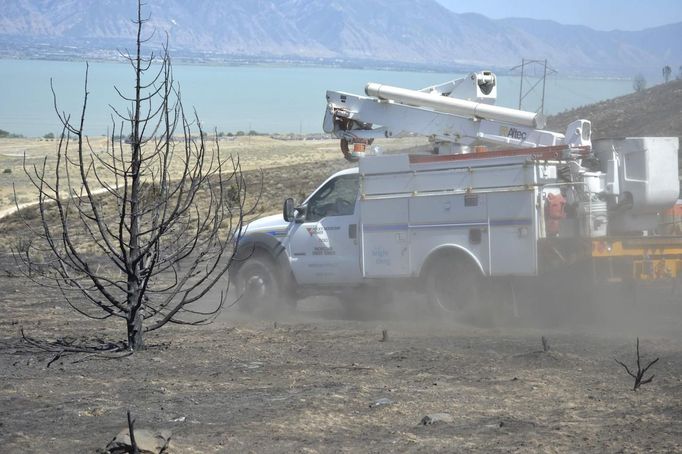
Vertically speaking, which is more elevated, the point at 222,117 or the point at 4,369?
the point at 222,117

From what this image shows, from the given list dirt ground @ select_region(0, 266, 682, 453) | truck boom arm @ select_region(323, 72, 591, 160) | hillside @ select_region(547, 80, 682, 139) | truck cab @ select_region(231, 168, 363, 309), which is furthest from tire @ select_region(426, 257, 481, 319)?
hillside @ select_region(547, 80, 682, 139)

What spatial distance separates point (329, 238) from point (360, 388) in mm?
6170

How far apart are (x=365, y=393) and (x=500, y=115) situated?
7.11 meters

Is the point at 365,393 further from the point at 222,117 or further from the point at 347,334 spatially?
the point at 222,117

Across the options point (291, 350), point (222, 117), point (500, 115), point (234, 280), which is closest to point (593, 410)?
point (291, 350)

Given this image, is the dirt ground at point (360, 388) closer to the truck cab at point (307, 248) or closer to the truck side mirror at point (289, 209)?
the truck cab at point (307, 248)

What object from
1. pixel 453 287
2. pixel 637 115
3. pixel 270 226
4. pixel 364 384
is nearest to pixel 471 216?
pixel 453 287

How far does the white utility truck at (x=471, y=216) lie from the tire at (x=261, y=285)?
0.8 inches

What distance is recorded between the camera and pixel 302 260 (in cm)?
1700

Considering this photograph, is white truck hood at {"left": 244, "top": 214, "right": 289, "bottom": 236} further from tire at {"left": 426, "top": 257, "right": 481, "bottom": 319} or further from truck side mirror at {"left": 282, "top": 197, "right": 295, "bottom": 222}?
tire at {"left": 426, "top": 257, "right": 481, "bottom": 319}

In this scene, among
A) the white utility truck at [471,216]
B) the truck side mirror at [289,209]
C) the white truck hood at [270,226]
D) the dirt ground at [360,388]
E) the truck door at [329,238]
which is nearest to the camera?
the dirt ground at [360,388]

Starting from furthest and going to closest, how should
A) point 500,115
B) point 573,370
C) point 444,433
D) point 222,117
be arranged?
point 222,117
point 500,115
point 573,370
point 444,433

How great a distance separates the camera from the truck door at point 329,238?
651 inches

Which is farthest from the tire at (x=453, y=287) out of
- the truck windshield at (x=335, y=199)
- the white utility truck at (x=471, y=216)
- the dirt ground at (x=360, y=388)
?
the truck windshield at (x=335, y=199)
